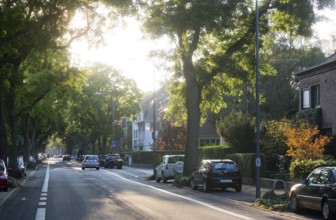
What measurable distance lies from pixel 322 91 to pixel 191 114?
8.34 metres

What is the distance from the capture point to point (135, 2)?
84.0ft

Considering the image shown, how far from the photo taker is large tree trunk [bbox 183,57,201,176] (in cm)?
3173

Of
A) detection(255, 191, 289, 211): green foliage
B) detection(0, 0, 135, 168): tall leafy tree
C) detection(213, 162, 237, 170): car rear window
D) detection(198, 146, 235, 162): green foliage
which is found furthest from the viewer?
detection(198, 146, 235, 162): green foliage

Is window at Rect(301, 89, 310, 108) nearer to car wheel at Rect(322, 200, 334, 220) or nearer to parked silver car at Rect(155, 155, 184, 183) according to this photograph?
parked silver car at Rect(155, 155, 184, 183)

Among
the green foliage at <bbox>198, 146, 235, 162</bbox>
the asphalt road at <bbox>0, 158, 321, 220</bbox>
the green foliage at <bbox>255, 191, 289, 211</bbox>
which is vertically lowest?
the asphalt road at <bbox>0, 158, 321, 220</bbox>

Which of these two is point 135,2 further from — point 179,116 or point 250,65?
point 179,116

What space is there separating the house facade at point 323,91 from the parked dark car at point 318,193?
17118mm

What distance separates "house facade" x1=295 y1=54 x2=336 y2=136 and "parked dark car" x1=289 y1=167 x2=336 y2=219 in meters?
17.1

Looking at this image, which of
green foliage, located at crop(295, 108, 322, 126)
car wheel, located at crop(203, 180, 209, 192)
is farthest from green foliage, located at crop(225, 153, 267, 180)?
car wheel, located at crop(203, 180, 209, 192)

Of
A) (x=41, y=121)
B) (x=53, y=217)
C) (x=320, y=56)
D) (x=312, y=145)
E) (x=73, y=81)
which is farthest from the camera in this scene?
(x=41, y=121)

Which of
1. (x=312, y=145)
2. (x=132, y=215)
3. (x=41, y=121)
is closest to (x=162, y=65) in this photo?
(x=312, y=145)

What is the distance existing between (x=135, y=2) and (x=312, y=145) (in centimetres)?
1082

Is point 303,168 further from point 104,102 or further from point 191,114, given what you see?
point 104,102

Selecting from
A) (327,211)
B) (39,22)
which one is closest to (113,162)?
(39,22)
